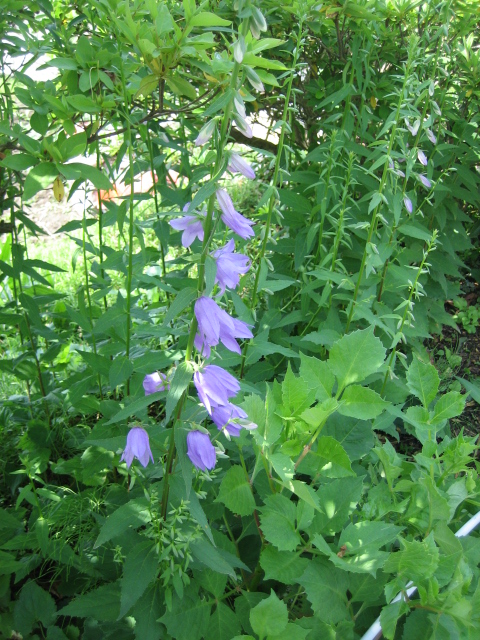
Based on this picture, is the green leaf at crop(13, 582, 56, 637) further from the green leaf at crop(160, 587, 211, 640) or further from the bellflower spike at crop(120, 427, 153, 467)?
the bellflower spike at crop(120, 427, 153, 467)

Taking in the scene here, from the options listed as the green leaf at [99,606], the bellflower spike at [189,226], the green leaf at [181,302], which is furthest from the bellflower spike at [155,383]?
the green leaf at [99,606]

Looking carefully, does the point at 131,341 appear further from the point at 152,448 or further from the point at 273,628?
the point at 273,628

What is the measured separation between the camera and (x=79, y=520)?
1.79 meters

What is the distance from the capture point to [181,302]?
1101 mm

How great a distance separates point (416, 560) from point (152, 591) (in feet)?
2.05

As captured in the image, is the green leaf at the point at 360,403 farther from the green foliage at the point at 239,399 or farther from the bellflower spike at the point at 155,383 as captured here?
the bellflower spike at the point at 155,383

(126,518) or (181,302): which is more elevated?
(181,302)

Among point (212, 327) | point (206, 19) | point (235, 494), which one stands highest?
point (206, 19)

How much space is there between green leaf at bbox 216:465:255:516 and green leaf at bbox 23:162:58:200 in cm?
71

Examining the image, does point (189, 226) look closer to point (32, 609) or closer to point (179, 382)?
point (179, 382)

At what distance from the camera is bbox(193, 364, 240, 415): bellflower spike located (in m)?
1.10

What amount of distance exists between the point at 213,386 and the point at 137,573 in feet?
1.55

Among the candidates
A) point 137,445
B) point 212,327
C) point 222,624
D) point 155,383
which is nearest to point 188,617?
point 222,624

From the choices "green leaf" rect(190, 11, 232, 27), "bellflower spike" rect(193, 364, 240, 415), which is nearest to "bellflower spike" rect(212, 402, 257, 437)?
"bellflower spike" rect(193, 364, 240, 415)
